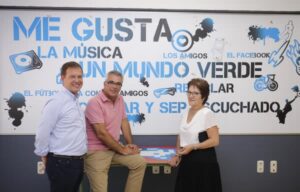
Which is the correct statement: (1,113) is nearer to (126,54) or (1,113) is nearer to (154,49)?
(126,54)

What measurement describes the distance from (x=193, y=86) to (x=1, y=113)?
2.06 meters

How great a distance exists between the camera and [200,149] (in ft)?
8.73

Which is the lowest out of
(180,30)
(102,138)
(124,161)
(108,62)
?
(124,161)

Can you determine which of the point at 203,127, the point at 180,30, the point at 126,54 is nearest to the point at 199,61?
the point at 180,30

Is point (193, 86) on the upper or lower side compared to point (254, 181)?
upper

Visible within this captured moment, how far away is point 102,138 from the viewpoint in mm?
2883

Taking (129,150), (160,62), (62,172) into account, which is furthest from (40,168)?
(160,62)

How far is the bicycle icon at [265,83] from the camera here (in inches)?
144

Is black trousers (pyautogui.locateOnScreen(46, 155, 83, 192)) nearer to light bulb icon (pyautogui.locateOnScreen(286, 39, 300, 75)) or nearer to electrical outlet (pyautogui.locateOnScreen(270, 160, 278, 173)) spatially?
electrical outlet (pyautogui.locateOnScreen(270, 160, 278, 173))

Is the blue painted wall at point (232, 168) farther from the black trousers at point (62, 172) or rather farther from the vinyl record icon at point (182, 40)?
the black trousers at point (62, 172)

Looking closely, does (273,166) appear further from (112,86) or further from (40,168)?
(40,168)

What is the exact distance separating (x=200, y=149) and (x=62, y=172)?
1067 mm

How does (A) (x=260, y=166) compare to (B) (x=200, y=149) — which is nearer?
(B) (x=200, y=149)

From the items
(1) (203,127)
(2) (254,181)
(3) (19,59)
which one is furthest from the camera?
(2) (254,181)
